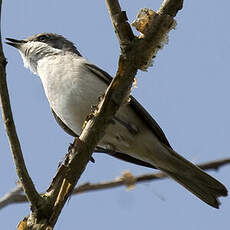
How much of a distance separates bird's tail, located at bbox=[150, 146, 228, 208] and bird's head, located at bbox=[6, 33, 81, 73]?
266 centimetres

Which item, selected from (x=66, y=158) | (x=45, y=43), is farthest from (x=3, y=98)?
(x=45, y=43)

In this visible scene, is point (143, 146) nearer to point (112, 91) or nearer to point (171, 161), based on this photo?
point (171, 161)

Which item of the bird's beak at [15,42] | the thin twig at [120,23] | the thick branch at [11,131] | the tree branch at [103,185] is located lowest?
the bird's beak at [15,42]

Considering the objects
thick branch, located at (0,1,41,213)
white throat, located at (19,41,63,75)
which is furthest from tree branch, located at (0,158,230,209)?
white throat, located at (19,41,63,75)

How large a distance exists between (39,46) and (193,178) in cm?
355

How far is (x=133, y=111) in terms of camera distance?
6770 millimetres

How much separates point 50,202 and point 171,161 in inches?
118

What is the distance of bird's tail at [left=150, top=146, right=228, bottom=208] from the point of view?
6250 mm

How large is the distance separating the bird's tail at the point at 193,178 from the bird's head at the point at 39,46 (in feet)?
8.74

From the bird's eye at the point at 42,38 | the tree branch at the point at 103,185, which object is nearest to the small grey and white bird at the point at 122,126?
the bird's eye at the point at 42,38

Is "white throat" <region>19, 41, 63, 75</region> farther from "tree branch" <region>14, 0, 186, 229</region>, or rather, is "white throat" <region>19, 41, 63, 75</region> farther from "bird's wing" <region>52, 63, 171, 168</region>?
"tree branch" <region>14, 0, 186, 229</region>

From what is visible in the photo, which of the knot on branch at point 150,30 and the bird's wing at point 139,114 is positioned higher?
the knot on branch at point 150,30

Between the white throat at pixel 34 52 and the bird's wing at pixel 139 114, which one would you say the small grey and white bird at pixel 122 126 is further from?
the white throat at pixel 34 52

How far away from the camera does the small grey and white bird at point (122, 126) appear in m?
6.43
